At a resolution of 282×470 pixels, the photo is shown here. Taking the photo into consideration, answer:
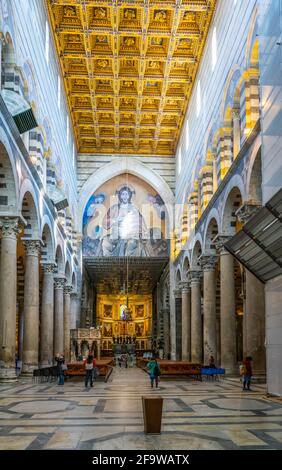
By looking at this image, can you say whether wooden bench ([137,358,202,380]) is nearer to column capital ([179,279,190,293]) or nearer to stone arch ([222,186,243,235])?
stone arch ([222,186,243,235])

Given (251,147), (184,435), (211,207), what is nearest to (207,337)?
(211,207)

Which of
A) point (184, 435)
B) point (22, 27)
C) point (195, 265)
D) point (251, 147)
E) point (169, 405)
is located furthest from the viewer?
point (195, 265)

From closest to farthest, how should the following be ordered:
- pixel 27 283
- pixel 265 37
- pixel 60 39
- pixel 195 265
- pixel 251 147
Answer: pixel 265 37, pixel 251 147, pixel 27 283, pixel 60 39, pixel 195 265

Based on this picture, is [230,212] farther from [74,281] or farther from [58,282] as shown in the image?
[74,281]

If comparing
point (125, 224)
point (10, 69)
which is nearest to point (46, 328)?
point (10, 69)

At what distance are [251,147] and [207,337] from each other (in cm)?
1239

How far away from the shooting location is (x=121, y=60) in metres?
36.6

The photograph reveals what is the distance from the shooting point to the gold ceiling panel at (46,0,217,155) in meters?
31.4

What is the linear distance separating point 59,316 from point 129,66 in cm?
1650

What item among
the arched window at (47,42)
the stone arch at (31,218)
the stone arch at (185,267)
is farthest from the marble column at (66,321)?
the arched window at (47,42)

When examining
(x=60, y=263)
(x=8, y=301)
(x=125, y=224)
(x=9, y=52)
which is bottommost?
(x=8, y=301)

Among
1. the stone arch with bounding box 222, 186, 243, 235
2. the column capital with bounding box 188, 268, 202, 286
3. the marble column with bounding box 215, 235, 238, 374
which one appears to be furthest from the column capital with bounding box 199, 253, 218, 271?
the column capital with bounding box 188, 268, 202, 286

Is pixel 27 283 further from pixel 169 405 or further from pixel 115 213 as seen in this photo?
pixel 115 213

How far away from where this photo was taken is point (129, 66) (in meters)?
37.4
